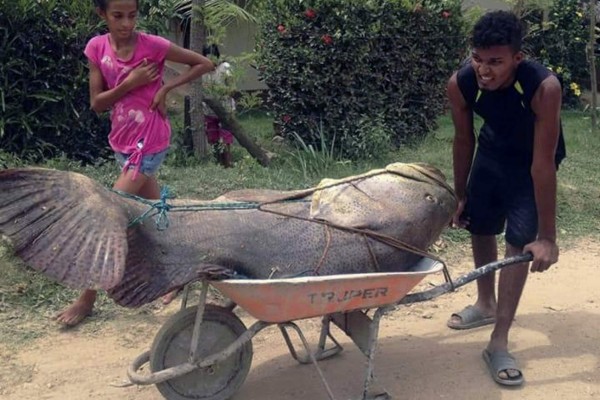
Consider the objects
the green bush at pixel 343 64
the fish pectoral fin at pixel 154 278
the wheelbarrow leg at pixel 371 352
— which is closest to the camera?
the fish pectoral fin at pixel 154 278

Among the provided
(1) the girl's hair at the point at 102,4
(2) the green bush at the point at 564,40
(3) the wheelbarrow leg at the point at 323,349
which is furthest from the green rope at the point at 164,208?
(2) the green bush at the point at 564,40

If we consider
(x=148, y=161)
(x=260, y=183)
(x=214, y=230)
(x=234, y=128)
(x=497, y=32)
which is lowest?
(x=260, y=183)

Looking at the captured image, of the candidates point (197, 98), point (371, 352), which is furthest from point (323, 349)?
point (197, 98)

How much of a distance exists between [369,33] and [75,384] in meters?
5.17

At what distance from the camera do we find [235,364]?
3221 millimetres

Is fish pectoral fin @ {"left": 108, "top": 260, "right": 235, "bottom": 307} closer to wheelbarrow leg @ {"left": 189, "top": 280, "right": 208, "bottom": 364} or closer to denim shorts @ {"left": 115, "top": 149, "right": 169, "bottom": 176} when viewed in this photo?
wheelbarrow leg @ {"left": 189, "top": 280, "right": 208, "bottom": 364}

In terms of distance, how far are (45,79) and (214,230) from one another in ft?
12.5

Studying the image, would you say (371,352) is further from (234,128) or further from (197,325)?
(234,128)

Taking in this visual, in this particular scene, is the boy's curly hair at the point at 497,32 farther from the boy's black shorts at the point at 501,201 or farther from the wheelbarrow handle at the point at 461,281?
the wheelbarrow handle at the point at 461,281

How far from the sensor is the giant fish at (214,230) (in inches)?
108

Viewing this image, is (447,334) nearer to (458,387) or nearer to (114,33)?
(458,387)

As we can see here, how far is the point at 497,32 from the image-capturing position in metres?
3.27

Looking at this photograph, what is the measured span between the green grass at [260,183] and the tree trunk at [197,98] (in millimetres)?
206

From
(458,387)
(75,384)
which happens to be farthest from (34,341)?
(458,387)
